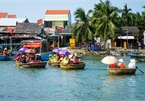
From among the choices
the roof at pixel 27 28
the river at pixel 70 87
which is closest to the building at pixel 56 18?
the roof at pixel 27 28

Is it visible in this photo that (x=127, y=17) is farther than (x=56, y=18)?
No

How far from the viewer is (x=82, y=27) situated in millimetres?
54906

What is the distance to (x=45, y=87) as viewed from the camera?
22094 millimetres

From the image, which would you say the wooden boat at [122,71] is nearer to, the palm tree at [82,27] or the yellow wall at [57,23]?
the palm tree at [82,27]

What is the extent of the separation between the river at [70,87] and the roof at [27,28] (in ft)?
84.4

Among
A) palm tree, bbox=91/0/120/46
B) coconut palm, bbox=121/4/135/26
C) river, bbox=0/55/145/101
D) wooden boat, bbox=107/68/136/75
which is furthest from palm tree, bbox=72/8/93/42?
wooden boat, bbox=107/68/136/75

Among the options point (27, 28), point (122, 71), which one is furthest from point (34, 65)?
point (27, 28)

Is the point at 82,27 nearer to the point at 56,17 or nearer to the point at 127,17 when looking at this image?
the point at 127,17

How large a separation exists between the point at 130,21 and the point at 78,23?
52.3 ft

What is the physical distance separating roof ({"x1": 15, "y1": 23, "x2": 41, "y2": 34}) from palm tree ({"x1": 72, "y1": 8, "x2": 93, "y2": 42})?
17.6 ft

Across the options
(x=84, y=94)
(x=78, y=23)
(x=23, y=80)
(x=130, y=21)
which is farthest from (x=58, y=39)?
(x=84, y=94)

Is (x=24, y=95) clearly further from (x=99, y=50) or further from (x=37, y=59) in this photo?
(x=99, y=50)

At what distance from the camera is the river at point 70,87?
1886 centimetres

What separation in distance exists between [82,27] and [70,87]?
33260 mm
